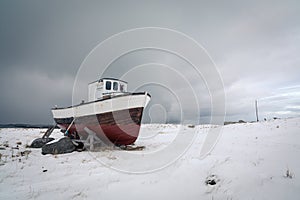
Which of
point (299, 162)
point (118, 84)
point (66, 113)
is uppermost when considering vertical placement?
point (118, 84)

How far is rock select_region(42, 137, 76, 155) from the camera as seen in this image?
810cm

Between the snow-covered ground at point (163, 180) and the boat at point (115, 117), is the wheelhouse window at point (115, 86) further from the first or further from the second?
the snow-covered ground at point (163, 180)

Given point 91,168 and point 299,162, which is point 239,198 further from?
point 91,168

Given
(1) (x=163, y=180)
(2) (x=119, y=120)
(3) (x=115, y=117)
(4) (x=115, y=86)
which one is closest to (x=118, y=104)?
(3) (x=115, y=117)

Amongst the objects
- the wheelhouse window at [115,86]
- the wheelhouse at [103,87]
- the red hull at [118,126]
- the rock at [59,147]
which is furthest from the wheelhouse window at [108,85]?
the rock at [59,147]

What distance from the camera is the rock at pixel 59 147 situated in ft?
26.6

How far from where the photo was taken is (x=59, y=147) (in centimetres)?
841

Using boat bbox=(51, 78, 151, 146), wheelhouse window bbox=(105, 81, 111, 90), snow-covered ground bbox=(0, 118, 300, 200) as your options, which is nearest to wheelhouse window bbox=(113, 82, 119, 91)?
wheelhouse window bbox=(105, 81, 111, 90)

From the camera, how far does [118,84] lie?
12859 mm

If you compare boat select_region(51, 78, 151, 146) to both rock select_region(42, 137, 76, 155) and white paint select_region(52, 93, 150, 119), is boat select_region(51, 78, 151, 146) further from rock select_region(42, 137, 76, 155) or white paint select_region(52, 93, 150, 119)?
rock select_region(42, 137, 76, 155)

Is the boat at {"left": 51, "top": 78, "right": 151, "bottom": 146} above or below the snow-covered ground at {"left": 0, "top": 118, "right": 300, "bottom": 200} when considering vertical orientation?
above

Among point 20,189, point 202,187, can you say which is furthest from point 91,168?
point 202,187

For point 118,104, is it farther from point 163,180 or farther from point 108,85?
point 163,180

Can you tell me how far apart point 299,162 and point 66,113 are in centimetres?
1475
